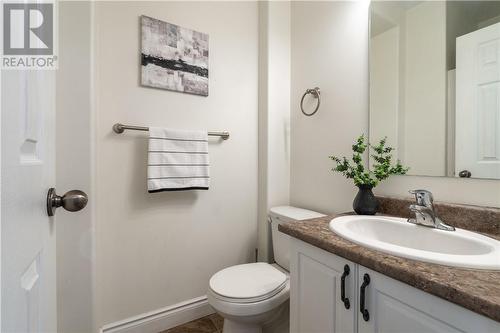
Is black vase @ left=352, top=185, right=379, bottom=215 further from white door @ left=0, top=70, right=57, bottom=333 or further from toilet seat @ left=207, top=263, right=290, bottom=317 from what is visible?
white door @ left=0, top=70, right=57, bottom=333

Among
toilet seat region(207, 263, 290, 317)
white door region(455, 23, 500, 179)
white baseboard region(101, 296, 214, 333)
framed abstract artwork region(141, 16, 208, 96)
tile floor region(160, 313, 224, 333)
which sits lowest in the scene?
tile floor region(160, 313, 224, 333)

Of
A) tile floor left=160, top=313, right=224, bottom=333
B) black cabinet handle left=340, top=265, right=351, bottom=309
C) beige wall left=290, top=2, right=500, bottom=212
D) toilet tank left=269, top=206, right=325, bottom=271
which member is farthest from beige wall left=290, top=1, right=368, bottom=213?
tile floor left=160, top=313, right=224, bottom=333

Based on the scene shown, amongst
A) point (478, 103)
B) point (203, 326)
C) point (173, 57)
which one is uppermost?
point (173, 57)

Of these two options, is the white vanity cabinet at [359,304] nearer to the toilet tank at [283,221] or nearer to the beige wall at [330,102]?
the toilet tank at [283,221]

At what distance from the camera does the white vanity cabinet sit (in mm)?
513

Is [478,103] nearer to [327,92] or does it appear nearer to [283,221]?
[327,92]

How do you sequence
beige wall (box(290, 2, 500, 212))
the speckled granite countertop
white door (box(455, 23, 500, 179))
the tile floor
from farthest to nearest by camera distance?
1. the tile floor
2. beige wall (box(290, 2, 500, 212))
3. white door (box(455, 23, 500, 179))
4. the speckled granite countertop

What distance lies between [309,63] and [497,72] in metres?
0.96

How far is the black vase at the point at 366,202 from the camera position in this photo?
1065 mm

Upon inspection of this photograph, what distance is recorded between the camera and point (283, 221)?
1471 mm

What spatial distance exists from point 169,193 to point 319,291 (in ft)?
3.38

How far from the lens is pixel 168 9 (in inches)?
56.9

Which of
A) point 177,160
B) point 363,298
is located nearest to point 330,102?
point 177,160

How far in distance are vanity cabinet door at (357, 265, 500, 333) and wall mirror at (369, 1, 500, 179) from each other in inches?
24.2
